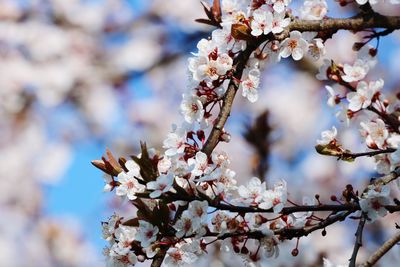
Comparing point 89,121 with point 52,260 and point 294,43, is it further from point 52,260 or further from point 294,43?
point 294,43

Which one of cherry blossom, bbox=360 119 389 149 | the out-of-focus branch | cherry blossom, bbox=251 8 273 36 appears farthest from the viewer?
the out-of-focus branch

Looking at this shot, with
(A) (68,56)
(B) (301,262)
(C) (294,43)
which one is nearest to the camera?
(C) (294,43)

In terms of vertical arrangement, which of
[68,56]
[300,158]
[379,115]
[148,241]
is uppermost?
[68,56]

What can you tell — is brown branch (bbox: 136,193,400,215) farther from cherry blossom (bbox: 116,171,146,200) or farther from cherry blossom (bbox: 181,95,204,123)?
cherry blossom (bbox: 181,95,204,123)

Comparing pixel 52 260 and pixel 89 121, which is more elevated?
pixel 89 121

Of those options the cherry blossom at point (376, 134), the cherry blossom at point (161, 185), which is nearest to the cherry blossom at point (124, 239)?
the cherry blossom at point (161, 185)

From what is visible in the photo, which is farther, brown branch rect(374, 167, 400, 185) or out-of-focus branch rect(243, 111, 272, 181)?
out-of-focus branch rect(243, 111, 272, 181)

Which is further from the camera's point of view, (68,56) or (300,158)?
(68,56)

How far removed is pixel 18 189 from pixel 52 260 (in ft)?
2.96

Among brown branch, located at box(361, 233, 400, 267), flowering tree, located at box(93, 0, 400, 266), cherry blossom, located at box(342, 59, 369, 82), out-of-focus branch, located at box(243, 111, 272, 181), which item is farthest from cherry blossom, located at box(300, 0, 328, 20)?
out-of-focus branch, located at box(243, 111, 272, 181)

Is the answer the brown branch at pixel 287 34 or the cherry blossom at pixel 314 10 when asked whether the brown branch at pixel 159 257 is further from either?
the cherry blossom at pixel 314 10

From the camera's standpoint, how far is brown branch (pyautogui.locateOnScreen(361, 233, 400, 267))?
1.15 meters

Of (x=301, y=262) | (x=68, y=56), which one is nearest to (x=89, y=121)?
(x=68, y=56)

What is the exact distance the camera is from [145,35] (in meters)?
8.00
